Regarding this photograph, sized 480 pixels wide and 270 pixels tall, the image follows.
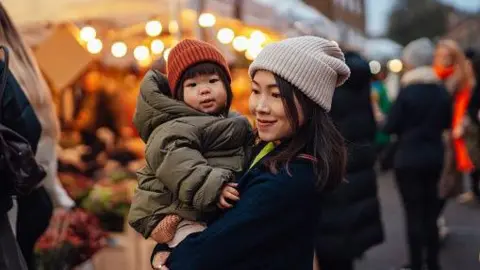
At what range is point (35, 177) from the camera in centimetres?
254

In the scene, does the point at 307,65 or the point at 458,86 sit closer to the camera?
the point at 307,65

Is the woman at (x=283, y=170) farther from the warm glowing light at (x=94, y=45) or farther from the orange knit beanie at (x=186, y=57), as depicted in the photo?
the warm glowing light at (x=94, y=45)

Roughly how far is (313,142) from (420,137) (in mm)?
3671

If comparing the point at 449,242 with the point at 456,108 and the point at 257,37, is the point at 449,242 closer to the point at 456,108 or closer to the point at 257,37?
the point at 456,108

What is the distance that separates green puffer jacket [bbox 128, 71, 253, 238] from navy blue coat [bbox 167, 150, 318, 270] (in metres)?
0.09

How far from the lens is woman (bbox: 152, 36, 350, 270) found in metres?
1.80

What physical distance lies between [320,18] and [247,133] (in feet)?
22.7

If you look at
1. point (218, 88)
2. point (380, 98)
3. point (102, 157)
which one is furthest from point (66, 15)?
point (380, 98)

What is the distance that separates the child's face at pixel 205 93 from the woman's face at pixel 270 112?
186mm

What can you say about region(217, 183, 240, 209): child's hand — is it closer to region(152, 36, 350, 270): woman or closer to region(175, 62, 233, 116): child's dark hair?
region(152, 36, 350, 270): woman

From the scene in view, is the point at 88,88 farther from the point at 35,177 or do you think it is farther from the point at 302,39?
the point at 302,39

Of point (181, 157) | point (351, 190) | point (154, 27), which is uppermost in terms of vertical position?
point (181, 157)

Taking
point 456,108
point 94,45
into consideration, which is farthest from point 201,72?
point 456,108

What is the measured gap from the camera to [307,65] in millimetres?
1879
